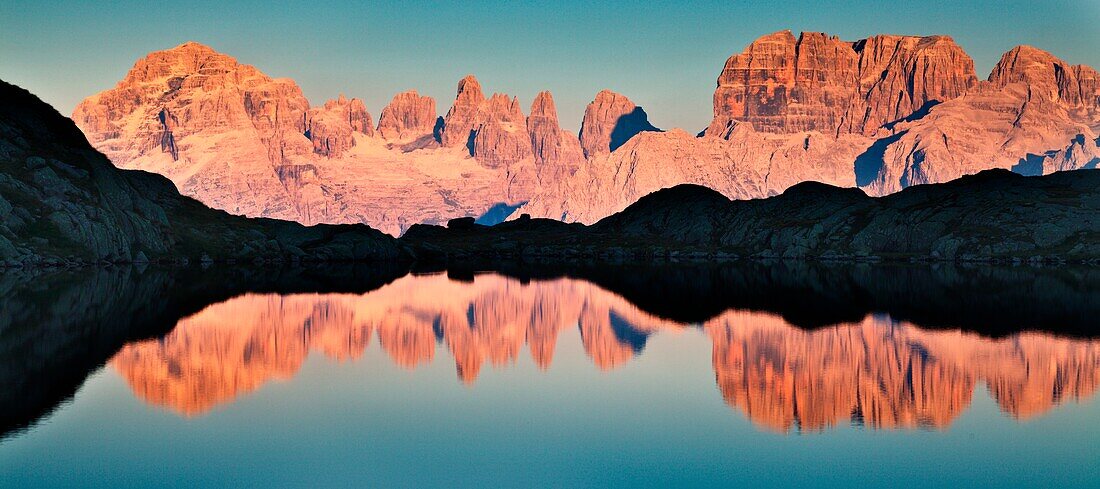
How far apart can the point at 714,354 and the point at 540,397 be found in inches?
809

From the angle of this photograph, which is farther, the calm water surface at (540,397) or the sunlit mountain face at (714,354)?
the sunlit mountain face at (714,354)

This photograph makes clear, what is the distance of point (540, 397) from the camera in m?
55.3

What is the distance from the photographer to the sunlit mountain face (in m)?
51.7

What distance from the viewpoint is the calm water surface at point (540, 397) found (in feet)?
128

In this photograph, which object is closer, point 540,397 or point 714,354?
point 540,397

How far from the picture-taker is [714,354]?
236 feet

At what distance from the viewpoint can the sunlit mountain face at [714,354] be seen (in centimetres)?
5172

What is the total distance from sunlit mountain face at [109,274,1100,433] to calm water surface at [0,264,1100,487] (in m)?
0.31

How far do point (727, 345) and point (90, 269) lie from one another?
135m

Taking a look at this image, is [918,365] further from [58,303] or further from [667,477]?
[58,303]

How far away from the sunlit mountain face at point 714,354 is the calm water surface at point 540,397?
31 centimetres

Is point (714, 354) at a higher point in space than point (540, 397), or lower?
Answer: higher

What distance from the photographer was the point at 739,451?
41812mm

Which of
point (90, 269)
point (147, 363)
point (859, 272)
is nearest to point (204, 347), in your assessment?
point (147, 363)
